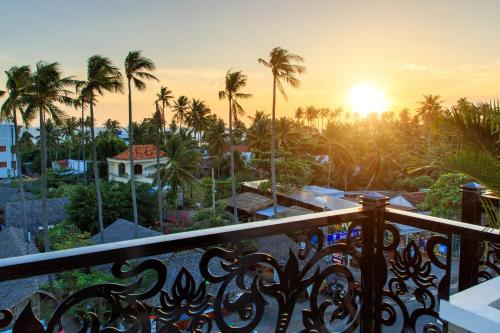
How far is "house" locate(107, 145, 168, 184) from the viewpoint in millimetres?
25766

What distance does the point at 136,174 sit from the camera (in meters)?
26.2

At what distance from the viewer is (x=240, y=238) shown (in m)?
1.11

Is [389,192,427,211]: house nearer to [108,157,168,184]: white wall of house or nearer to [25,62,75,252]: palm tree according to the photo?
[25,62,75,252]: palm tree

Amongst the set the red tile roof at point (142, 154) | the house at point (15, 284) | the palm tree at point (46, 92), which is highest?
the palm tree at point (46, 92)

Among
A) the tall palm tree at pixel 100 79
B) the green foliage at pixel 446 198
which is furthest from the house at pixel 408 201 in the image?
the tall palm tree at pixel 100 79

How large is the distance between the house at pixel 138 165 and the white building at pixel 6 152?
36.2 ft

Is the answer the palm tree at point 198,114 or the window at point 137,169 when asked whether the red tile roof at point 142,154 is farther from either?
the palm tree at point 198,114

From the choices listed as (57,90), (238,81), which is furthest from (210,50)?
(238,81)

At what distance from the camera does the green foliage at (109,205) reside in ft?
59.4

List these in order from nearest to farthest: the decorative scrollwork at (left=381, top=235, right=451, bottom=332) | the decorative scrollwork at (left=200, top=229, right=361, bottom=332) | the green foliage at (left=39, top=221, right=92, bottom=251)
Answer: the decorative scrollwork at (left=200, top=229, right=361, bottom=332) < the decorative scrollwork at (left=381, top=235, right=451, bottom=332) < the green foliage at (left=39, top=221, right=92, bottom=251)

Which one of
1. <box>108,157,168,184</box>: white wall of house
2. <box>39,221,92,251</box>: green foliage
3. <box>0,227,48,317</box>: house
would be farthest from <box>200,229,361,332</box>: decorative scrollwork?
<box>108,157,168,184</box>: white wall of house

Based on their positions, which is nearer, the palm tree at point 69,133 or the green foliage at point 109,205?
the green foliage at point 109,205

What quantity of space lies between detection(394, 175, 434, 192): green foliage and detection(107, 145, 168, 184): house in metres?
17.1

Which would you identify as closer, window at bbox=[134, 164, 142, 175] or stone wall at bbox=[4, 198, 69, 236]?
stone wall at bbox=[4, 198, 69, 236]
